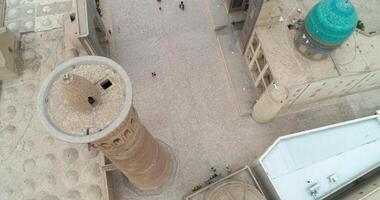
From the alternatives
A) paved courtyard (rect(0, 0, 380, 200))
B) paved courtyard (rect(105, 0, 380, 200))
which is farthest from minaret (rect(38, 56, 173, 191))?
paved courtyard (rect(105, 0, 380, 200))

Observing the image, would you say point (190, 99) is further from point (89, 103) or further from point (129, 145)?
point (89, 103)

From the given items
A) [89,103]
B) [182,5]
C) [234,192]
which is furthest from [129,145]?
[182,5]

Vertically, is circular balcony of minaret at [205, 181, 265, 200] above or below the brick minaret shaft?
below

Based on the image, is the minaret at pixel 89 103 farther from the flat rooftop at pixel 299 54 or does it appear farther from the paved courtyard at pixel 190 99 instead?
the flat rooftop at pixel 299 54

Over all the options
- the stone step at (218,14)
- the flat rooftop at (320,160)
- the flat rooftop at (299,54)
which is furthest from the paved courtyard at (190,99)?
the flat rooftop at (299,54)

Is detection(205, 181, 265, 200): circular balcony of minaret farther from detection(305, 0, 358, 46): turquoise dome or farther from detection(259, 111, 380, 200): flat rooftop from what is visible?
detection(305, 0, 358, 46): turquoise dome

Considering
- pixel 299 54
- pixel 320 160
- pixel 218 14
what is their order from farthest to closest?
pixel 218 14 < pixel 299 54 < pixel 320 160
